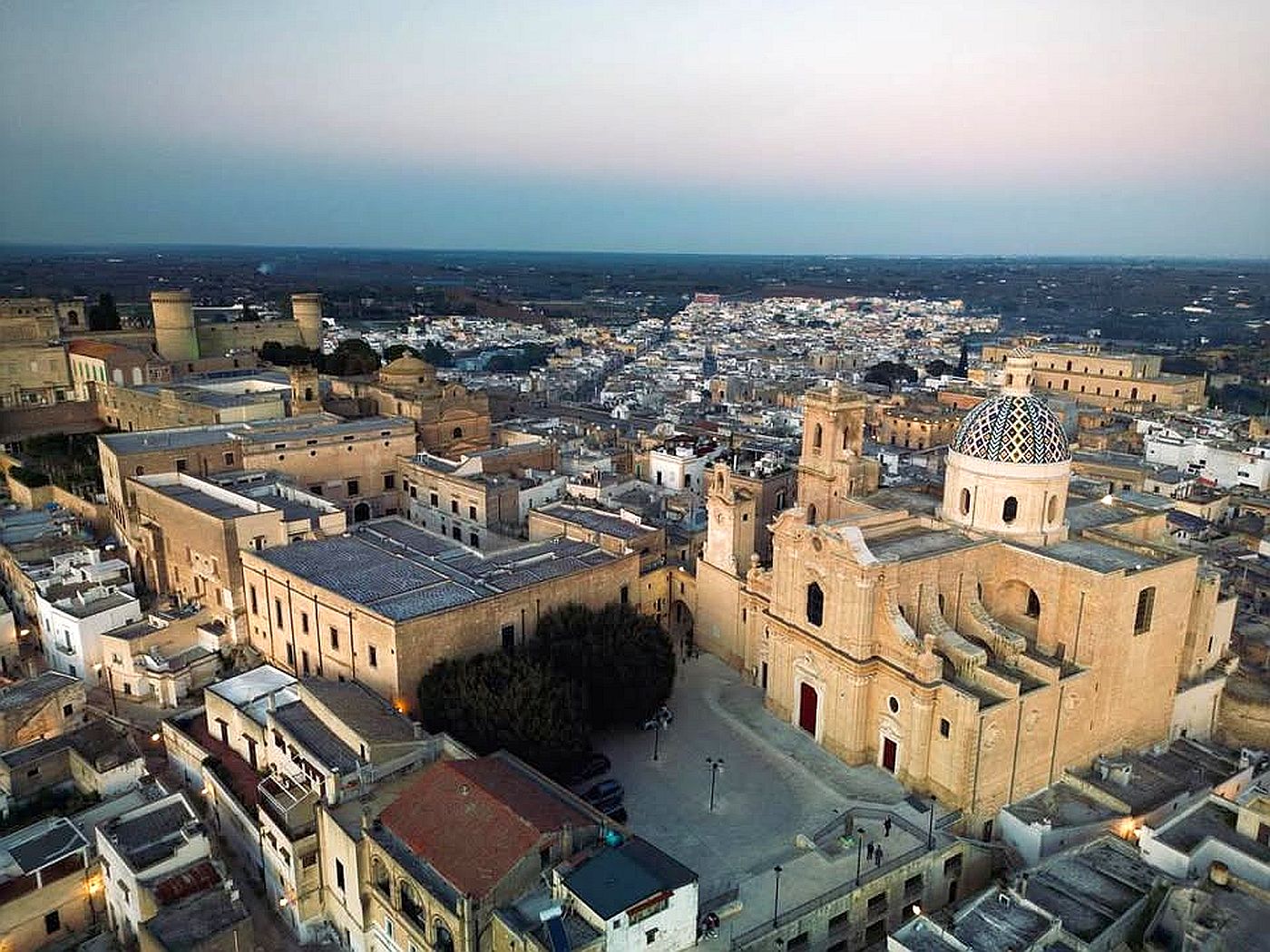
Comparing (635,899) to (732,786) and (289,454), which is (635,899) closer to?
(732,786)

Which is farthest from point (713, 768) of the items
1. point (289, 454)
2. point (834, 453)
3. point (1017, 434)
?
point (289, 454)

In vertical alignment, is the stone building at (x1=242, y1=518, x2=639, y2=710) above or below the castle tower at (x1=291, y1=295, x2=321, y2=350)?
below

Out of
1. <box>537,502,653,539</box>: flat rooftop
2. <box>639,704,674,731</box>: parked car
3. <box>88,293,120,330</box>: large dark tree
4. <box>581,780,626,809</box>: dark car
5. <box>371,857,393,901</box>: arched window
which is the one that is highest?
<box>88,293,120,330</box>: large dark tree

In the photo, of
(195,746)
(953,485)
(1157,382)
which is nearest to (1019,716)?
(953,485)

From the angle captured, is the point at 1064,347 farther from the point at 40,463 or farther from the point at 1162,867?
the point at 40,463

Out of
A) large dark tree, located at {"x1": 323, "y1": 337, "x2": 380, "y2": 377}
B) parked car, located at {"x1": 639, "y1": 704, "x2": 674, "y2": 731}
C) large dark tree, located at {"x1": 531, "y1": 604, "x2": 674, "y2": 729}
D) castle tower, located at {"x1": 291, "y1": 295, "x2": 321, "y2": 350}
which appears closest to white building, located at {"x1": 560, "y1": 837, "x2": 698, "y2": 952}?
large dark tree, located at {"x1": 531, "y1": 604, "x2": 674, "y2": 729}

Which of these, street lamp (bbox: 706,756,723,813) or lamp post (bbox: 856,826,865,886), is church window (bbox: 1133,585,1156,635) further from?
street lamp (bbox: 706,756,723,813)
